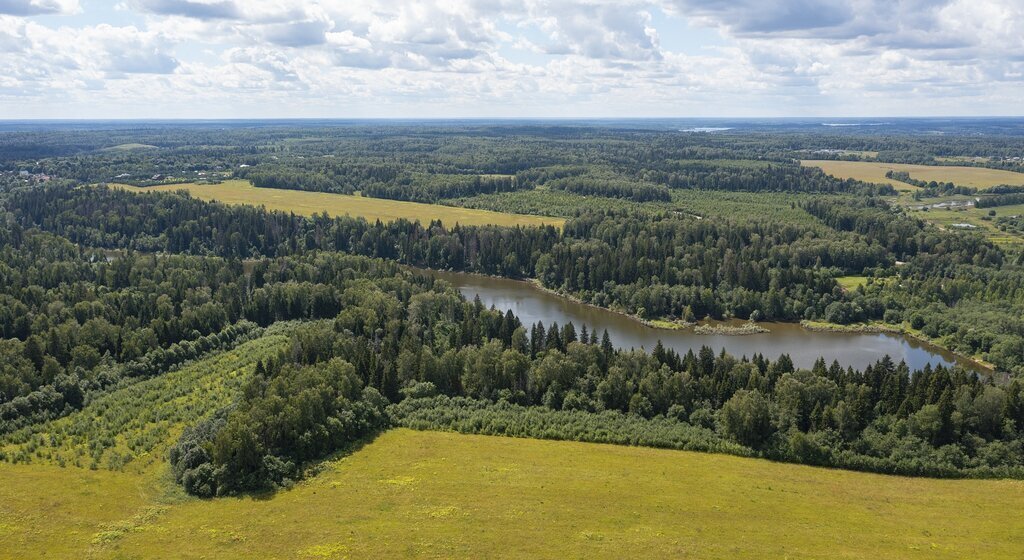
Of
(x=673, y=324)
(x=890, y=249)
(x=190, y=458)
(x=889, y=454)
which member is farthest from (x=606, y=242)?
(x=190, y=458)

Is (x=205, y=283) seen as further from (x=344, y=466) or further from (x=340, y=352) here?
(x=344, y=466)

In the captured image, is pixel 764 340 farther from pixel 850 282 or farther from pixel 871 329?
pixel 850 282

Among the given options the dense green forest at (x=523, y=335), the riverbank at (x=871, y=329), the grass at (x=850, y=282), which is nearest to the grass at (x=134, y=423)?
the dense green forest at (x=523, y=335)

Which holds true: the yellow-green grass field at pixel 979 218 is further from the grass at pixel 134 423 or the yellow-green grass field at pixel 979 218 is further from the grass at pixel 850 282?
the grass at pixel 134 423

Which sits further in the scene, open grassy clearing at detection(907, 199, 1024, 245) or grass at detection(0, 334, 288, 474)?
open grassy clearing at detection(907, 199, 1024, 245)

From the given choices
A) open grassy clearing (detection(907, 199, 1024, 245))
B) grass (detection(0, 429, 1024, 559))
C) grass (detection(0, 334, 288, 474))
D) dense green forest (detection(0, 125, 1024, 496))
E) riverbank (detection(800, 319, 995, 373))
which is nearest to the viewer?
grass (detection(0, 429, 1024, 559))

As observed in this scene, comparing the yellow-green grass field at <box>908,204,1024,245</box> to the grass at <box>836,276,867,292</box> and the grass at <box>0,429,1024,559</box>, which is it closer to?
the grass at <box>836,276,867,292</box>

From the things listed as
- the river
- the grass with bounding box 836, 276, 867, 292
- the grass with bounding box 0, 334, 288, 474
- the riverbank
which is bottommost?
the river

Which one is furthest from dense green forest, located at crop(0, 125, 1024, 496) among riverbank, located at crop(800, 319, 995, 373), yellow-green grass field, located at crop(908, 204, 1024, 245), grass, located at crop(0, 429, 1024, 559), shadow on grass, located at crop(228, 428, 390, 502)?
yellow-green grass field, located at crop(908, 204, 1024, 245)
